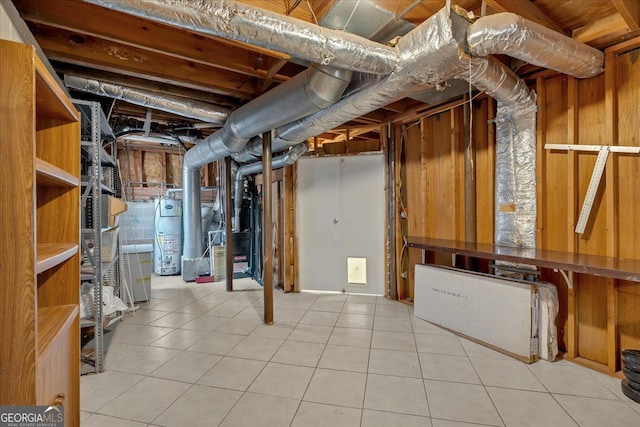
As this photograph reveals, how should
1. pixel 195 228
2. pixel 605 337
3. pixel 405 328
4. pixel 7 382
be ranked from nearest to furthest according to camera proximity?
1. pixel 7 382
2. pixel 605 337
3. pixel 405 328
4. pixel 195 228

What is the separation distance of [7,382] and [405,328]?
2872 millimetres

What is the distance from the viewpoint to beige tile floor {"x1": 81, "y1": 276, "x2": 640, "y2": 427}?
1.67 metres

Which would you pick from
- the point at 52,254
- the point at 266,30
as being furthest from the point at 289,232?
the point at 52,254

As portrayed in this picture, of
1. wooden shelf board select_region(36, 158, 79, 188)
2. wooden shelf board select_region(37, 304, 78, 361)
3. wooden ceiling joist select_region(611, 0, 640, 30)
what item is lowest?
wooden shelf board select_region(37, 304, 78, 361)

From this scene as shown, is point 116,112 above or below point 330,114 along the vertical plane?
above

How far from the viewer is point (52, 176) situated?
1.02m

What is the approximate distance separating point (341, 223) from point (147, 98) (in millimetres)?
2737

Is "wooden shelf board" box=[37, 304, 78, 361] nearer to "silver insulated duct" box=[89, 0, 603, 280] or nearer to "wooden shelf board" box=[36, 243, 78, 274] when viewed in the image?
"wooden shelf board" box=[36, 243, 78, 274]

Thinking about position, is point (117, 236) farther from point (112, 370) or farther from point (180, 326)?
point (112, 370)

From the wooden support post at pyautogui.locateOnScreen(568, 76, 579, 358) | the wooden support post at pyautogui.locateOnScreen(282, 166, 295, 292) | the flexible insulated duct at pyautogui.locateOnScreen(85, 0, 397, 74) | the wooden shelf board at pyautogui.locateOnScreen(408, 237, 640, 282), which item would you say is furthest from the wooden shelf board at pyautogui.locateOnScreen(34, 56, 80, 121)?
the wooden support post at pyautogui.locateOnScreen(568, 76, 579, 358)

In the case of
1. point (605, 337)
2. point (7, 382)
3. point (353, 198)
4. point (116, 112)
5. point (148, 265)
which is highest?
point (116, 112)

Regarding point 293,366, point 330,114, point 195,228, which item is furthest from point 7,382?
point 195,228

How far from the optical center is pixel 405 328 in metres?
2.93

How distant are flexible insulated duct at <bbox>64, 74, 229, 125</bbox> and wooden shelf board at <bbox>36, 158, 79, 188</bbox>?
174 cm
